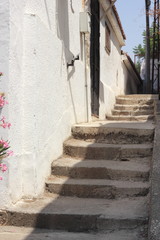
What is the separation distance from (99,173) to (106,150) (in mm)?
643

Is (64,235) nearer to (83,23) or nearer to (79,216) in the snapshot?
(79,216)

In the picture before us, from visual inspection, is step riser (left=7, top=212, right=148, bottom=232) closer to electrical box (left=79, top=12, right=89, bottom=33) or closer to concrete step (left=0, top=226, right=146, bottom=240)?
concrete step (left=0, top=226, right=146, bottom=240)

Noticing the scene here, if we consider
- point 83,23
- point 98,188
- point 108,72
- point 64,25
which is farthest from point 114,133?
point 108,72

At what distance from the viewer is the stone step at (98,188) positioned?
4.82m


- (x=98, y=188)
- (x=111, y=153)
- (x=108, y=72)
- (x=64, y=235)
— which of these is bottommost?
(x=64, y=235)

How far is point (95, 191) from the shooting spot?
4934 millimetres

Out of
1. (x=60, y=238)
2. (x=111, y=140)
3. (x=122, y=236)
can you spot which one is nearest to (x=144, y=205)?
(x=122, y=236)

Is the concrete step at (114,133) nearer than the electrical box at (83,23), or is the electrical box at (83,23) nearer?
the concrete step at (114,133)

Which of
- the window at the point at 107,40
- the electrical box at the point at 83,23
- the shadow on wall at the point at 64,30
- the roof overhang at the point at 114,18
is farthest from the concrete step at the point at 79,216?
the window at the point at 107,40

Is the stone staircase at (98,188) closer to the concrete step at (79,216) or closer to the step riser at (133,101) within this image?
the concrete step at (79,216)

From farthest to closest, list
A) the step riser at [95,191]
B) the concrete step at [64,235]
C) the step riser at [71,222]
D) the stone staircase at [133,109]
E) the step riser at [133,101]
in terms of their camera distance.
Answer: the step riser at [133,101] < the stone staircase at [133,109] < the step riser at [95,191] < the step riser at [71,222] < the concrete step at [64,235]

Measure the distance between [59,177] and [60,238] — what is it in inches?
58.4

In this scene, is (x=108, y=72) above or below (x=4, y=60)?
above

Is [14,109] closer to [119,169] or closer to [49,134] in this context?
[49,134]
